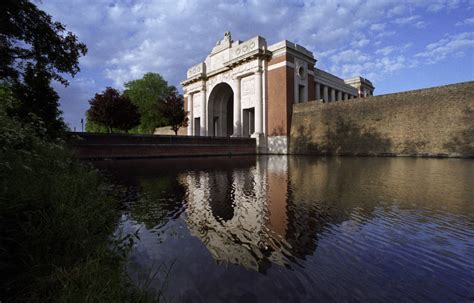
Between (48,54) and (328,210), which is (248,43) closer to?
(48,54)

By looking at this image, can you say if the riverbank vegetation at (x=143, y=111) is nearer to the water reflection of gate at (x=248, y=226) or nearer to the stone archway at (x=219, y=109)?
the stone archway at (x=219, y=109)

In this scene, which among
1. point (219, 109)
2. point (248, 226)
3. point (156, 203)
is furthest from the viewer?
point (219, 109)

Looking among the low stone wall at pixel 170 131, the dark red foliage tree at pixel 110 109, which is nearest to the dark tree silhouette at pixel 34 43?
the dark red foliage tree at pixel 110 109

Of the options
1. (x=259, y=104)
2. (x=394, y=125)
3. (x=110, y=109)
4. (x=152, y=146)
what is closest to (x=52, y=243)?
(x=152, y=146)

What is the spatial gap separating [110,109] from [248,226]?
1190 inches

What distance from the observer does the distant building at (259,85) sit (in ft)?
94.1

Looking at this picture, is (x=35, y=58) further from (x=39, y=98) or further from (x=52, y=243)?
(x=52, y=243)

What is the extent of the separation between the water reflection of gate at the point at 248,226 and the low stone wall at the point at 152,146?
13862 mm

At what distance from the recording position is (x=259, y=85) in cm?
2944

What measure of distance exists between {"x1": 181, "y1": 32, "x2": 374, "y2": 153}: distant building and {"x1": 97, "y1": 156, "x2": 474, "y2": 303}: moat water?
924 inches

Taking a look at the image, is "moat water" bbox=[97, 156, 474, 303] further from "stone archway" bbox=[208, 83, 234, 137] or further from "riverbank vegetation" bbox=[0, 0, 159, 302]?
"stone archway" bbox=[208, 83, 234, 137]

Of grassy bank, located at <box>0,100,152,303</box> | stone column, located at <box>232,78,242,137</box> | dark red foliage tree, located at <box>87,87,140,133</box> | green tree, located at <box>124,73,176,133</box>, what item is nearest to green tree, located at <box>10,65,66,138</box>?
grassy bank, located at <box>0,100,152,303</box>

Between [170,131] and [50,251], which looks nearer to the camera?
[50,251]

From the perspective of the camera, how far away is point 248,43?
30.2m
